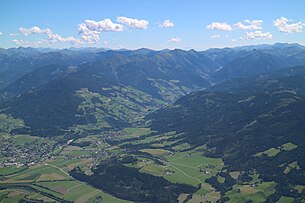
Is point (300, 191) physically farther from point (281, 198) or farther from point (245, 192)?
point (245, 192)

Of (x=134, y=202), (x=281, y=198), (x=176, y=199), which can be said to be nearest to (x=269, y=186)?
(x=281, y=198)

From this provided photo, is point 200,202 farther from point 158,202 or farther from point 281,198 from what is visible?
point 281,198

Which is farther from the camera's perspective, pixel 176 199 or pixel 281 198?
pixel 176 199

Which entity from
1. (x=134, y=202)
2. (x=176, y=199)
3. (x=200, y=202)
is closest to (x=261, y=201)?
(x=200, y=202)

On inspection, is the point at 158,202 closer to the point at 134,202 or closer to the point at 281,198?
the point at 134,202

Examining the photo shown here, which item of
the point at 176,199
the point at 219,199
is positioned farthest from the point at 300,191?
the point at 176,199

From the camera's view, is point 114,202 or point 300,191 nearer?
point 300,191

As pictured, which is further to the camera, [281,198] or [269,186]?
[269,186]
